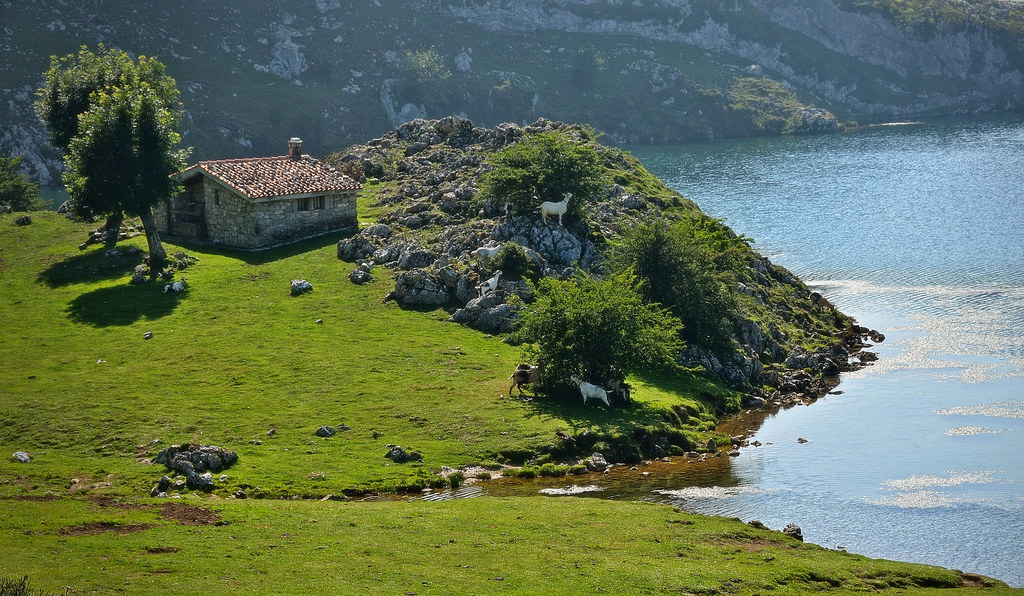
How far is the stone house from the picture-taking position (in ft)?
226

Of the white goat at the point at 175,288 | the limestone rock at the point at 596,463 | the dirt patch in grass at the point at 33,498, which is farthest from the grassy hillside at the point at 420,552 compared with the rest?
the white goat at the point at 175,288

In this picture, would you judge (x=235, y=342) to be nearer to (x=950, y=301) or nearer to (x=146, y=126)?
(x=146, y=126)

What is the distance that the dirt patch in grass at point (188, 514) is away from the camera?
31317mm

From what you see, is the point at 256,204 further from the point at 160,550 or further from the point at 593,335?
the point at 160,550

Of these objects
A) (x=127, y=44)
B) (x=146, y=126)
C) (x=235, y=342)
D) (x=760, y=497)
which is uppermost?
(x=127, y=44)

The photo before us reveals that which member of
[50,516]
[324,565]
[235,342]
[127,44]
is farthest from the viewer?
[127,44]

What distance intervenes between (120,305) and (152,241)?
7152 millimetres

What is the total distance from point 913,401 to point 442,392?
1016 inches

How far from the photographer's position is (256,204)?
68.6 meters

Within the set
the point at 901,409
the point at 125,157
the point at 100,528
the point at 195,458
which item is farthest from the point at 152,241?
the point at 901,409

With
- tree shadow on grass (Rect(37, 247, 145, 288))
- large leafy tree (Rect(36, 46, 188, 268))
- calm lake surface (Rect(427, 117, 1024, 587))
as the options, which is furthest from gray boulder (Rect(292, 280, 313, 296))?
calm lake surface (Rect(427, 117, 1024, 587))

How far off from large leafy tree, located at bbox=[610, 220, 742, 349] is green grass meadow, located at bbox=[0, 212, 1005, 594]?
495 centimetres

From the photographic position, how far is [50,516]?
30.3 metres

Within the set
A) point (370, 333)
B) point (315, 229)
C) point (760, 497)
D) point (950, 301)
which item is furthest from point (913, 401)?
point (315, 229)
